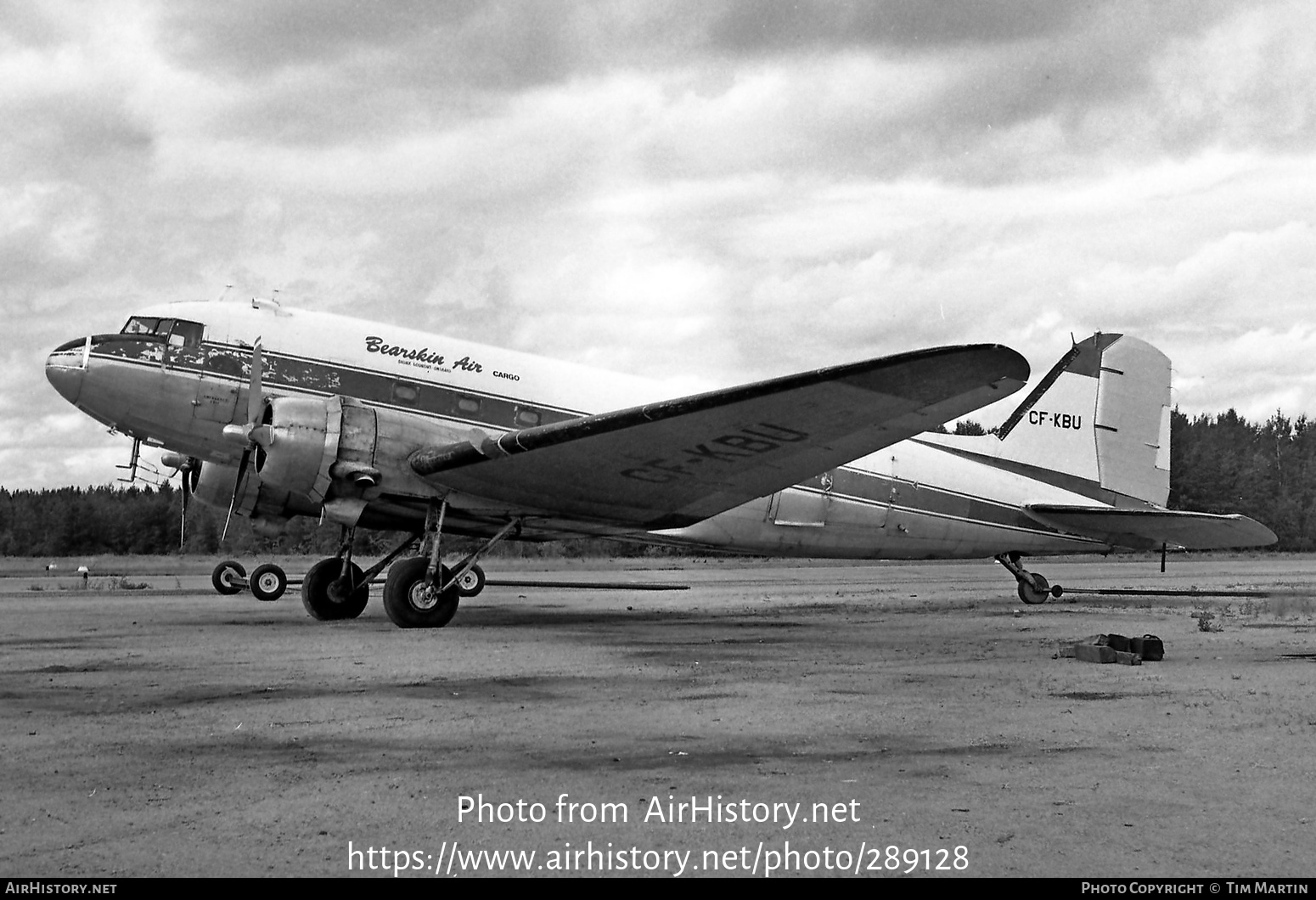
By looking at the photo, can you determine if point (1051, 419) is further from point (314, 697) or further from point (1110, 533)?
→ point (314, 697)

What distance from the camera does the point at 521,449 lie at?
13211 mm

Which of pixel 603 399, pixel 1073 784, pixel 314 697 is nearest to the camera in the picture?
pixel 1073 784

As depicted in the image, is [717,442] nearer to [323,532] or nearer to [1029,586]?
[1029,586]

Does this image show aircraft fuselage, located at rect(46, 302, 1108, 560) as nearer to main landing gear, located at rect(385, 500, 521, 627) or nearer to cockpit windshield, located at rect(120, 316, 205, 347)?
cockpit windshield, located at rect(120, 316, 205, 347)

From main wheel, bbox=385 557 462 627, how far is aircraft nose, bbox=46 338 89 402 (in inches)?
203

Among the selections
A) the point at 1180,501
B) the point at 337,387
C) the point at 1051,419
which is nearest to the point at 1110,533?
the point at 1051,419

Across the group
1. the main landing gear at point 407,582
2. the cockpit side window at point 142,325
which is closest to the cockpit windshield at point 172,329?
the cockpit side window at point 142,325

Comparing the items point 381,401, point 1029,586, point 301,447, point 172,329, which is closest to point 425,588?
point 301,447

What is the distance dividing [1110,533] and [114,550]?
96282 mm

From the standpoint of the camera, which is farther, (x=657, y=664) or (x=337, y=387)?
(x=337, y=387)

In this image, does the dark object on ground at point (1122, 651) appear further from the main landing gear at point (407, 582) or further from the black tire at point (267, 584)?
the black tire at point (267, 584)

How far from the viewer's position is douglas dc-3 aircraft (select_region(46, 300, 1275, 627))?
12.2m

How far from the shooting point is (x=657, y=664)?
407 inches

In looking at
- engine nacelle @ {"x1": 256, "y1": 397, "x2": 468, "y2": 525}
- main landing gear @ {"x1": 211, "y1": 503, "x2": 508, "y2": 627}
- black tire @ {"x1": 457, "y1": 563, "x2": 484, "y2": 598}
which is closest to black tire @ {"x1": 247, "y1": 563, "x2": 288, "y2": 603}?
black tire @ {"x1": 457, "y1": 563, "x2": 484, "y2": 598}
